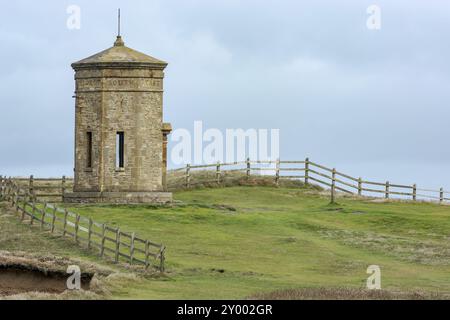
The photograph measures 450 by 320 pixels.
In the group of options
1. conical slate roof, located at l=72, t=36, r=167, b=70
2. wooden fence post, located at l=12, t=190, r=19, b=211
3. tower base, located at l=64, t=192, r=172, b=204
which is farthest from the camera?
conical slate roof, located at l=72, t=36, r=167, b=70

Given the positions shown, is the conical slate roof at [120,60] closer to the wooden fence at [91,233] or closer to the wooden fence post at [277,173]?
the wooden fence at [91,233]

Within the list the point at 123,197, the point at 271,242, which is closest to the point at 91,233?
the point at 271,242

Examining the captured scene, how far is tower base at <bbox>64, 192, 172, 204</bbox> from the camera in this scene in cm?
5894

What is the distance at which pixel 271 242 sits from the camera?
161ft

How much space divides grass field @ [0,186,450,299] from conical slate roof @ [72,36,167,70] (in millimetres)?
6967

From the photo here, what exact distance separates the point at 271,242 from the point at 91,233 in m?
7.66

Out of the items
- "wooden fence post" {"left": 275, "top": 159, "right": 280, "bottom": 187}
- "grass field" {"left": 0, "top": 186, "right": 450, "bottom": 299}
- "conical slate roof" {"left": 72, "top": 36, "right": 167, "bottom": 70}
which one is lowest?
"grass field" {"left": 0, "top": 186, "right": 450, "bottom": 299}

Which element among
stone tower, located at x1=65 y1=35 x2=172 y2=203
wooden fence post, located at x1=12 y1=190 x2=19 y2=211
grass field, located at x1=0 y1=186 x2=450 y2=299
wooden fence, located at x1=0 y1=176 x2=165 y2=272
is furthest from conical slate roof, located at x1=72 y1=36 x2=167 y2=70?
wooden fence post, located at x1=12 y1=190 x2=19 y2=211

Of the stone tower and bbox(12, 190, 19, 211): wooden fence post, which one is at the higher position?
the stone tower

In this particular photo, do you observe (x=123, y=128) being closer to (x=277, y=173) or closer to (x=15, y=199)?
(x=15, y=199)

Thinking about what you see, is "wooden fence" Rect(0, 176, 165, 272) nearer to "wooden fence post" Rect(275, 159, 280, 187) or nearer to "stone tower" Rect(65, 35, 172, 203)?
"stone tower" Rect(65, 35, 172, 203)

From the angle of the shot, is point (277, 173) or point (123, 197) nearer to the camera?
point (123, 197)

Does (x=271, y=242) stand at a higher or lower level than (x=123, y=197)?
lower
